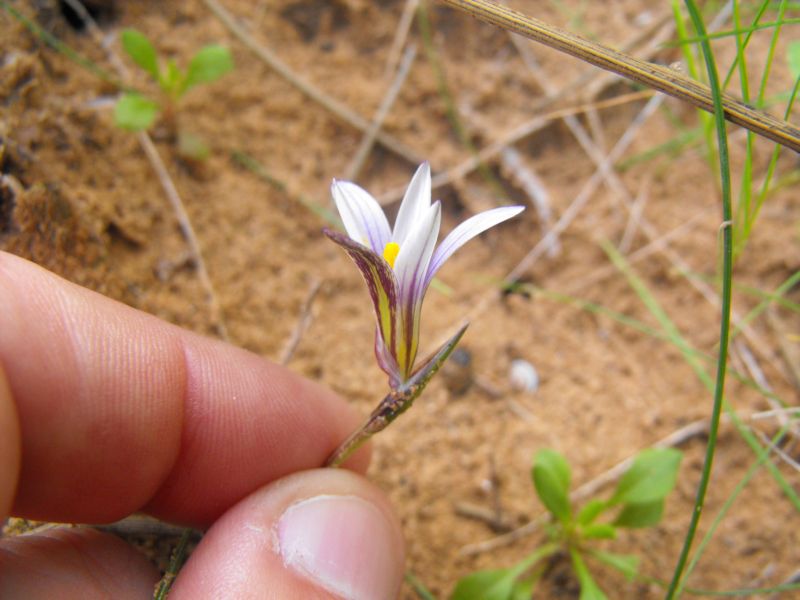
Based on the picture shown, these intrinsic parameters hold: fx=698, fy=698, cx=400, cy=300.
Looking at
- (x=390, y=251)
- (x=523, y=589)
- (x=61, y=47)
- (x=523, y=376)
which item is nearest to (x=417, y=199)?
(x=390, y=251)

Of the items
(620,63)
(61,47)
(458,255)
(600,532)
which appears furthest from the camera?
(458,255)

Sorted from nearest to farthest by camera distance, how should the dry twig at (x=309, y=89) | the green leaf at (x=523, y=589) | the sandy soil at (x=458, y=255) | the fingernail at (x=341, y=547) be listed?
the fingernail at (x=341, y=547) < the green leaf at (x=523, y=589) < the sandy soil at (x=458, y=255) < the dry twig at (x=309, y=89)

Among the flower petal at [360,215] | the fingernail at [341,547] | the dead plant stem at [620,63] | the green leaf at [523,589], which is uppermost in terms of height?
the dead plant stem at [620,63]

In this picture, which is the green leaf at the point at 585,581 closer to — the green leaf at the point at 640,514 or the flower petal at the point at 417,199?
the green leaf at the point at 640,514

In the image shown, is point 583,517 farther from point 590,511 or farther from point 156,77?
point 156,77

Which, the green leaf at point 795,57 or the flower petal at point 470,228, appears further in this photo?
the green leaf at point 795,57

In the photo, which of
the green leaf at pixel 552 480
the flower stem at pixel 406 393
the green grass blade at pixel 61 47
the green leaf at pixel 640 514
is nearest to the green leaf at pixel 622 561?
the green leaf at pixel 640 514
